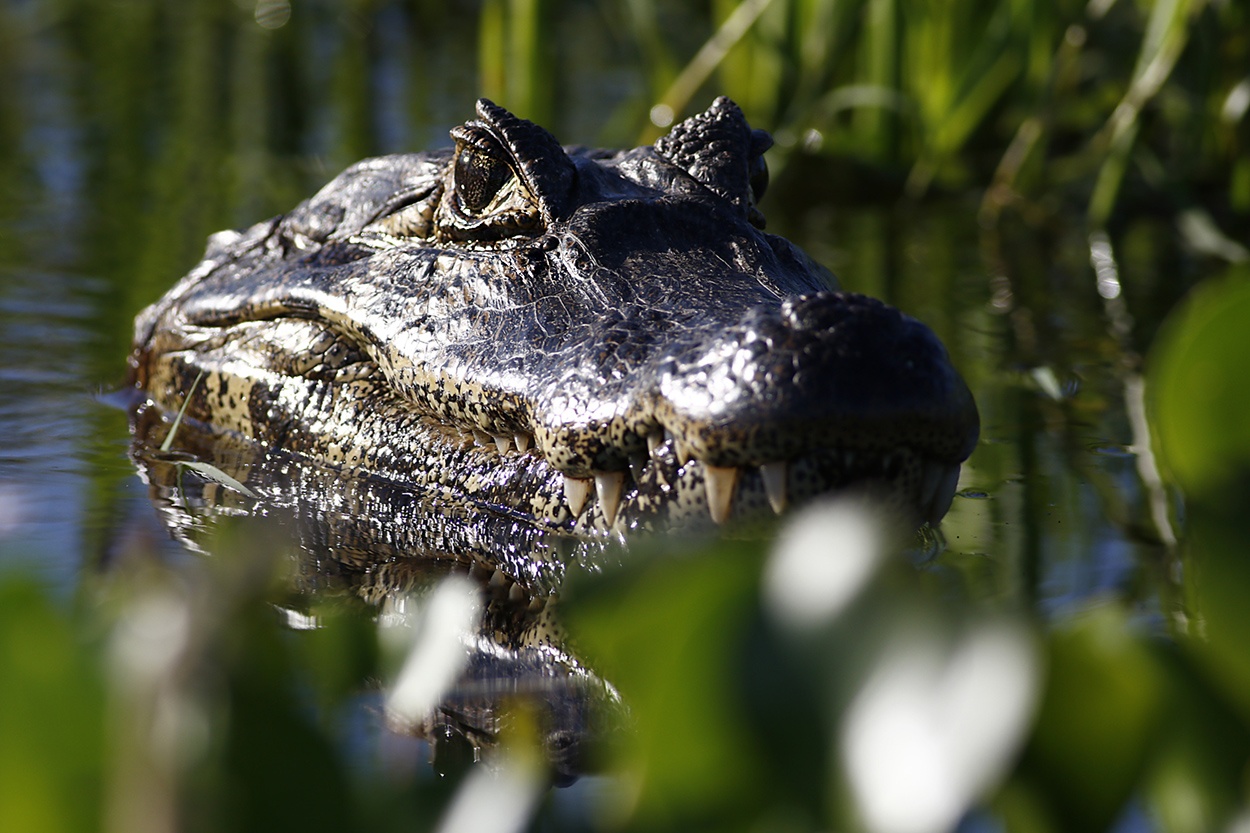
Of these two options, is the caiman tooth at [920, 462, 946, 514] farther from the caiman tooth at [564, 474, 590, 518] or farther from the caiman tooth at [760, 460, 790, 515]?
the caiman tooth at [564, 474, 590, 518]

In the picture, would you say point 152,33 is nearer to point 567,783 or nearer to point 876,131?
point 876,131

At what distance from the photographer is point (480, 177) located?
3369 millimetres

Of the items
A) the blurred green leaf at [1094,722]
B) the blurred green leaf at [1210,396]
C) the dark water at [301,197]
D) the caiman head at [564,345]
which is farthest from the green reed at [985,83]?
the blurred green leaf at [1094,722]

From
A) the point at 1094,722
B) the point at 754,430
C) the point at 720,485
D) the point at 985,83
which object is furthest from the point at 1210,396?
the point at 985,83

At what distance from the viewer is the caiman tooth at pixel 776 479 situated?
2.37 m

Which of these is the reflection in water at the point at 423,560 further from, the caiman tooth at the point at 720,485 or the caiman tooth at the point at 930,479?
the caiman tooth at the point at 930,479

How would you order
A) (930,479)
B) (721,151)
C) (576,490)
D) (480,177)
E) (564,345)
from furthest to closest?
(721,151) < (480,177) < (564,345) < (576,490) < (930,479)

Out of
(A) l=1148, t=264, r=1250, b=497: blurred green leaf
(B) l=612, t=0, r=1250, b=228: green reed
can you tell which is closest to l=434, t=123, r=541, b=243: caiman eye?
(A) l=1148, t=264, r=1250, b=497: blurred green leaf

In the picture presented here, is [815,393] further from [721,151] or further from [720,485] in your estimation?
[721,151]

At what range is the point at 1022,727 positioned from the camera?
660 mm

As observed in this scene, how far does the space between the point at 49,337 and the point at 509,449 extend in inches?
96.1

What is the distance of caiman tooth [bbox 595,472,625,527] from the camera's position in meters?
2.57

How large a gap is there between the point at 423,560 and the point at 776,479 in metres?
0.91

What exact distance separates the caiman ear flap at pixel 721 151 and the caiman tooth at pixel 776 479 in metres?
1.18
